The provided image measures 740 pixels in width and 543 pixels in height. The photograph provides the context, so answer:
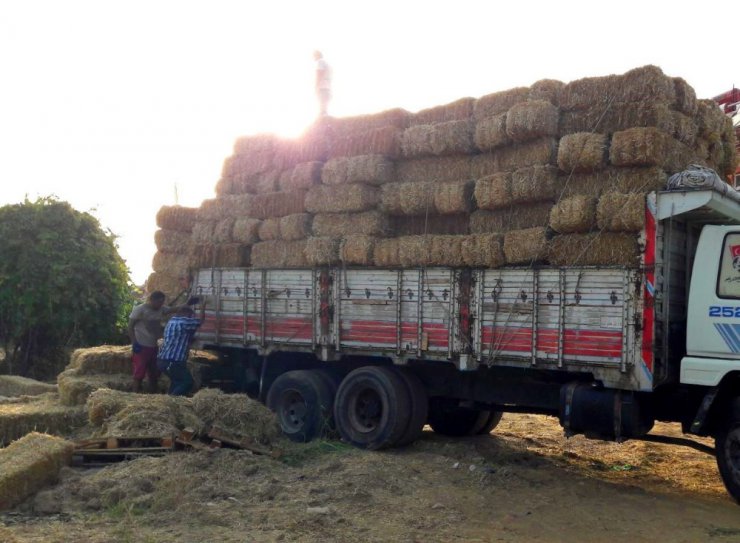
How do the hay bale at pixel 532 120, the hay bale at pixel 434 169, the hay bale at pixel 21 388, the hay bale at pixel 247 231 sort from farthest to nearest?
the hay bale at pixel 21 388
the hay bale at pixel 247 231
the hay bale at pixel 434 169
the hay bale at pixel 532 120

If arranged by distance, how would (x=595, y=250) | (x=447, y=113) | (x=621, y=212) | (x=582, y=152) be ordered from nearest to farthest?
(x=621, y=212), (x=595, y=250), (x=582, y=152), (x=447, y=113)

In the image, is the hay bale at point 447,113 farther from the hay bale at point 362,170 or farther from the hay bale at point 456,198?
the hay bale at point 456,198

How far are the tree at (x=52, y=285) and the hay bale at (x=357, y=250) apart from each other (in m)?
8.43

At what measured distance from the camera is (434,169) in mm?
10438

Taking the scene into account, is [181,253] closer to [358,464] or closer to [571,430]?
[358,464]

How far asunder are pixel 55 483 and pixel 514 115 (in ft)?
21.5

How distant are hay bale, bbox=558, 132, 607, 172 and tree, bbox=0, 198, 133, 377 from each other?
38.4ft

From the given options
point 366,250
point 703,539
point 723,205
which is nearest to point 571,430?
point 703,539

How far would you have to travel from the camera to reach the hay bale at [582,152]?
27.9ft

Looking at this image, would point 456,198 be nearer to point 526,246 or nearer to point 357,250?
point 526,246

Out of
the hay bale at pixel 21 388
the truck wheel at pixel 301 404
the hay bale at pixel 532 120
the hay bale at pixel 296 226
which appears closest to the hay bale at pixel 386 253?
the hay bale at pixel 296 226

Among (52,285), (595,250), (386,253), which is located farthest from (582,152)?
(52,285)

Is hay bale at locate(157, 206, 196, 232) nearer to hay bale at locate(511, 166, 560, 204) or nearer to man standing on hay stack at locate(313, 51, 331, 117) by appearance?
man standing on hay stack at locate(313, 51, 331, 117)

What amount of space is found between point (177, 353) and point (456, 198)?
16.3 feet
